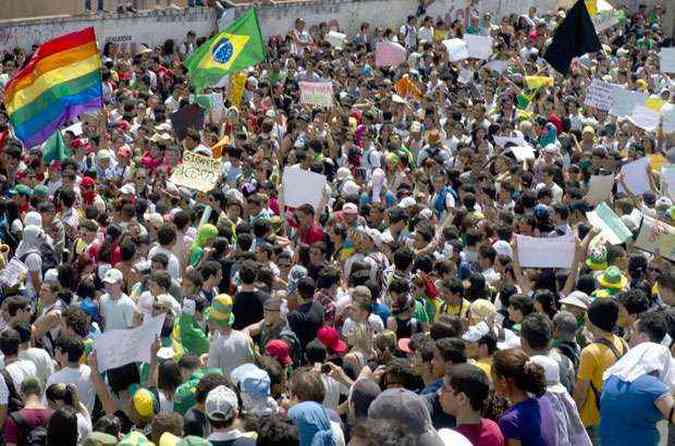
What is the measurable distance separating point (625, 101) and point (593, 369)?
10.2 m

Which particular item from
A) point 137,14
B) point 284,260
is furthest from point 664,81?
point 284,260

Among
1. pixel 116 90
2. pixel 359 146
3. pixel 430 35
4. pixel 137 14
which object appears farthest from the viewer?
pixel 430 35

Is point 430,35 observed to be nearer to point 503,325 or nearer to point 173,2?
point 173,2

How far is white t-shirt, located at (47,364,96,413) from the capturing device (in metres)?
7.82

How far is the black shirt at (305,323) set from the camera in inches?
342

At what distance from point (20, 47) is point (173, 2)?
7166 mm

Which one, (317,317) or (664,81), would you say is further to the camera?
(664,81)

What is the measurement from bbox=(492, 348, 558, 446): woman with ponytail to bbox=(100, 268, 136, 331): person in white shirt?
11.2 feet

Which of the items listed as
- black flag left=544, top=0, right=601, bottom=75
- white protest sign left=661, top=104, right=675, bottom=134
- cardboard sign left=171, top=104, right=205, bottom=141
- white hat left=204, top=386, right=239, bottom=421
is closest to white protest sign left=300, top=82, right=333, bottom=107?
cardboard sign left=171, top=104, right=205, bottom=141

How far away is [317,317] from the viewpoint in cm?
875

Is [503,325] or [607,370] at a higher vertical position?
[607,370]

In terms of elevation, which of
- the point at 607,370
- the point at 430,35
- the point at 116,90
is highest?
the point at 607,370

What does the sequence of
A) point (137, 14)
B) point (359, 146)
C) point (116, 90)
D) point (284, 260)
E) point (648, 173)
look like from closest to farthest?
point (284, 260) → point (648, 173) → point (359, 146) → point (116, 90) → point (137, 14)

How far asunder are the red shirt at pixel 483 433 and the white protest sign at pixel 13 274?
4.51 meters
